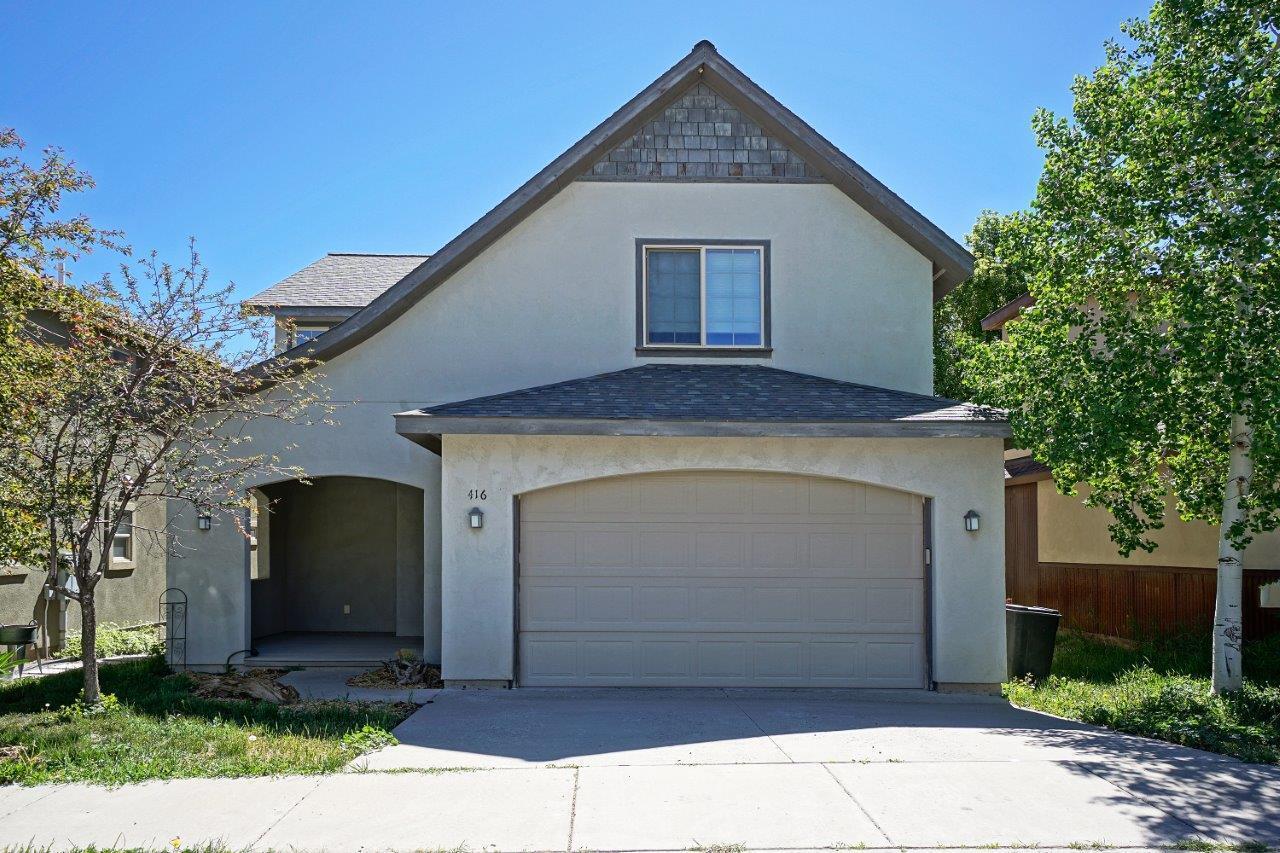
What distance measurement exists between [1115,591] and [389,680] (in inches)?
458

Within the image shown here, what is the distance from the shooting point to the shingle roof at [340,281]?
1736 cm

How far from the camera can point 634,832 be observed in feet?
21.7

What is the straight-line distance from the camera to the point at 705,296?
45.0 feet

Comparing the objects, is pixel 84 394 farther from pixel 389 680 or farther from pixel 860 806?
pixel 860 806

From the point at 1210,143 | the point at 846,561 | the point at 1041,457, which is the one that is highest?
the point at 1210,143

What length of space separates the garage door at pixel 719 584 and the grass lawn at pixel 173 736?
232cm

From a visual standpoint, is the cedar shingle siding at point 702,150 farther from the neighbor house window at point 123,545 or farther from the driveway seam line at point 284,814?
the neighbor house window at point 123,545

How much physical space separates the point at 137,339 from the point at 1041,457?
9219 mm

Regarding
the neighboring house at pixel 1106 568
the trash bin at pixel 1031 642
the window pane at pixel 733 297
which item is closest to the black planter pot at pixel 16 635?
the window pane at pixel 733 297

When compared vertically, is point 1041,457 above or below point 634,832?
above

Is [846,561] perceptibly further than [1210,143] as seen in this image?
Yes

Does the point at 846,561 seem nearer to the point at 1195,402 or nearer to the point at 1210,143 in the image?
the point at 1195,402

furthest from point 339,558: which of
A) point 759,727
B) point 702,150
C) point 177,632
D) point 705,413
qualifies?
point 759,727

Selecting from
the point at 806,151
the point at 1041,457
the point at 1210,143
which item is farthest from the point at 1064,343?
the point at 806,151
